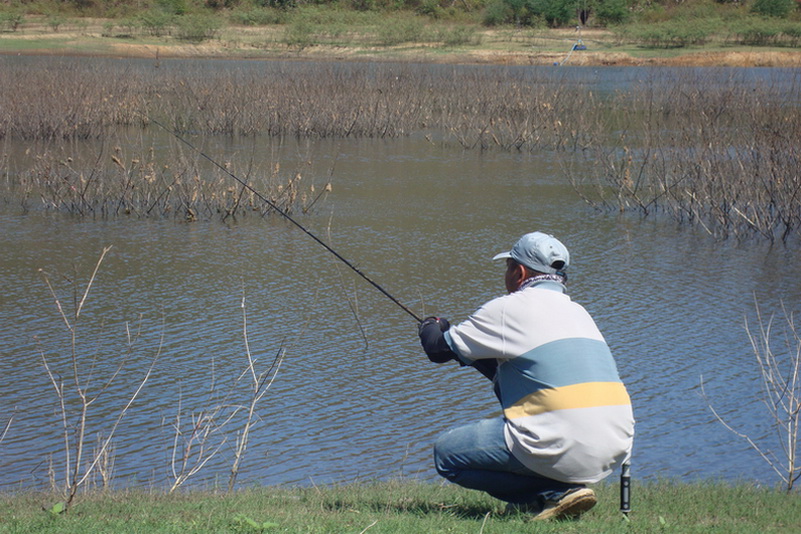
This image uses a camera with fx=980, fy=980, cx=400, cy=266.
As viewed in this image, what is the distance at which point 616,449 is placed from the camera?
3.33m

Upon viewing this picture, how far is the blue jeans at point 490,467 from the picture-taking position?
11.4 ft

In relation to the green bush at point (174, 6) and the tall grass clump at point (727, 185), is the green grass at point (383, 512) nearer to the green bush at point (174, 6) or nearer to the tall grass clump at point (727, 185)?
the tall grass clump at point (727, 185)

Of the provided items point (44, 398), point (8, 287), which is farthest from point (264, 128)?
point (44, 398)

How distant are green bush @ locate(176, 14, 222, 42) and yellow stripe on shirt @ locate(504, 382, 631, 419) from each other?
4228 centimetres

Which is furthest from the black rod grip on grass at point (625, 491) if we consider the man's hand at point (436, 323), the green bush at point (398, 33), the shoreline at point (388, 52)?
the green bush at point (398, 33)

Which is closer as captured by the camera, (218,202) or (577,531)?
(577,531)

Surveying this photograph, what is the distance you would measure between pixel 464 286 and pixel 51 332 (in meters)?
3.50

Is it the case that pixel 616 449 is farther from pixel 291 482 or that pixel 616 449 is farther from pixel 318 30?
pixel 318 30

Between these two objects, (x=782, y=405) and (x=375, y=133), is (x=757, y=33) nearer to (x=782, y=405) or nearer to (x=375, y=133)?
(x=375, y=133)

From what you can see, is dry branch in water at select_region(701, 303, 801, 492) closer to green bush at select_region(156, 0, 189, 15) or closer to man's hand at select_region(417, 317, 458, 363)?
man's hand at select_region(417, 317, 458, 363)

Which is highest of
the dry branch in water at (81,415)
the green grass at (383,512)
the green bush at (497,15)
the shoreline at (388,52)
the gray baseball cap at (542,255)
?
the gray baseball cap at (542,255)

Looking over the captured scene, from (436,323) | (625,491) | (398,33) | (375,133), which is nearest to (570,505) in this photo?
(625,491)

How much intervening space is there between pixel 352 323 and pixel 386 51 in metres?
35.8

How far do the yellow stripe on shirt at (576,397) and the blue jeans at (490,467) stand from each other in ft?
0.67
